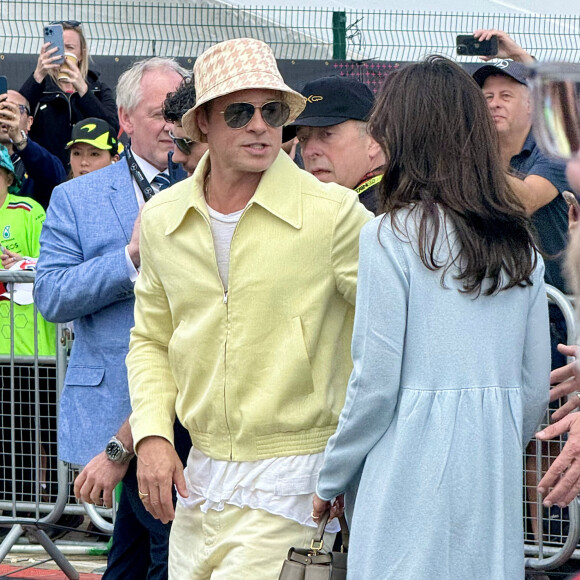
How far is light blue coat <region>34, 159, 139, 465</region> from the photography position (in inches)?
161

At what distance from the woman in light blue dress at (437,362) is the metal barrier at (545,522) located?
5.46 feet

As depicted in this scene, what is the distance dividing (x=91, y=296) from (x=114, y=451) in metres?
0.68

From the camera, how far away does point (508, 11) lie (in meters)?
10.0

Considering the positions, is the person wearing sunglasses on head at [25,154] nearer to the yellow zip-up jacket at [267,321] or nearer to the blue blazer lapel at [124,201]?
the blue blazer lapel at [124,201]

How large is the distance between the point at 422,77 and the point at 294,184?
0.56 m

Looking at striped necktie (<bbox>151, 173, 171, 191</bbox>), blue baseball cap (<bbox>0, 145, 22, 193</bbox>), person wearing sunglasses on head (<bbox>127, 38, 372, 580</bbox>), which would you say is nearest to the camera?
person wearing sunglasses on head (<bbox>127, 38, 372, 580</bbox>)

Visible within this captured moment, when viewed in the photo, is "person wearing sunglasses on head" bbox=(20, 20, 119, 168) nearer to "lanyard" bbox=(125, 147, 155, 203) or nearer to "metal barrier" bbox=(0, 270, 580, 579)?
"metal barrier" bbox=(0, 270, 580, 579)

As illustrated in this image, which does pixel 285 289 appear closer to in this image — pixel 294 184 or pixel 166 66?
pixel 294 184

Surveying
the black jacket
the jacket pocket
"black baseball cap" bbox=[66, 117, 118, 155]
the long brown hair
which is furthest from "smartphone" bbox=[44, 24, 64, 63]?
the long brown hair

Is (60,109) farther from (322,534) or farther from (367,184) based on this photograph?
(322,534)

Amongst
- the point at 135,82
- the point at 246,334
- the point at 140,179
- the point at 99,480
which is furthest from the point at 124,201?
the point at 246,334

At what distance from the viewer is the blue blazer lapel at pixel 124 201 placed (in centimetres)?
426

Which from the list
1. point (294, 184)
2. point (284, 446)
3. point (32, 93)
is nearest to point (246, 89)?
point (294, 184)

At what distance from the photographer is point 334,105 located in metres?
4.32
